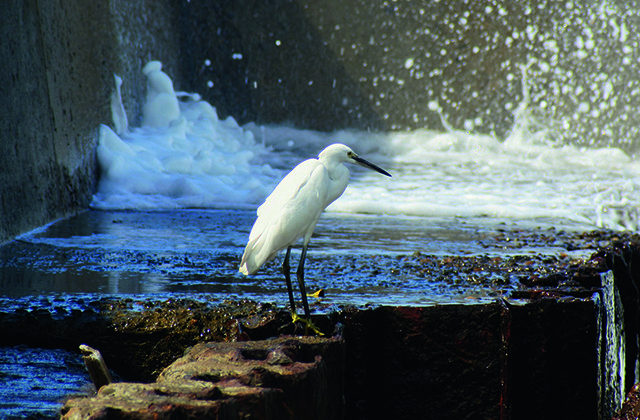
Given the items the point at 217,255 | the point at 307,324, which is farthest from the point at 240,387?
the point at 217,255

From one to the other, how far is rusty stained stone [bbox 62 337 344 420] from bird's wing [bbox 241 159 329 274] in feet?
1.01

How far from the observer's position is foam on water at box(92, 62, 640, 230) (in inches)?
197

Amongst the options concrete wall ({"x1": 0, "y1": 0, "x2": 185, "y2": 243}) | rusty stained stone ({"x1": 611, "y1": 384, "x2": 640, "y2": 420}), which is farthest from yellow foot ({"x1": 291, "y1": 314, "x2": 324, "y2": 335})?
concrete wall ({"x1": 0, "y1": 0, "x2": 185, "y2": 243})

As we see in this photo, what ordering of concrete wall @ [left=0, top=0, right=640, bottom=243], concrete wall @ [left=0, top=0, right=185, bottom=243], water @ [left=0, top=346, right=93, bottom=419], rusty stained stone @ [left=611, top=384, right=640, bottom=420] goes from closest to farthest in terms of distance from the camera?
water @ [left=0, top=346, right=93, bottom=419]
rusty stained stone @ [left=611, top=384, right=640, bottom=420]
concrete wall @ [left=0, top=0, right=185, bottom=243]
concrete wall @ [left=0, top=0, right=640, bottom=243]

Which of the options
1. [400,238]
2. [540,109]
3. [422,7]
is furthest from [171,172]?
[540,109]

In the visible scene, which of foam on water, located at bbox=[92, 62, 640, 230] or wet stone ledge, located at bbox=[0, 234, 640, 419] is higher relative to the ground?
foam on water, located at bbox=[92, 62, 640, 230]

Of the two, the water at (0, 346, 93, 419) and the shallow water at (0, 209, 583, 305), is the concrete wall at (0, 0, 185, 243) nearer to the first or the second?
the shallow water at (0, 209, 583, 305)

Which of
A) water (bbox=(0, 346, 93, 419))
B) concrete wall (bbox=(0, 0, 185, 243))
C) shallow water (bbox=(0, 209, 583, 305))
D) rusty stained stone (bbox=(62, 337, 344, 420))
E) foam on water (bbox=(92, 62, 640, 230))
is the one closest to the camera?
rusty stained stone (bbox=(62, 337, 344, 420))

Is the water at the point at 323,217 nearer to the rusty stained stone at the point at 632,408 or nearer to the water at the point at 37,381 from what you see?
the water at the point at 37,381

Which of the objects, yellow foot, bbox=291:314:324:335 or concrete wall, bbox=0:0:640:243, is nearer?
yellow foot, bbox=291:314:324:335

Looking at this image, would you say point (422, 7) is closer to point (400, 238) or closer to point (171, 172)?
point (171, 172)

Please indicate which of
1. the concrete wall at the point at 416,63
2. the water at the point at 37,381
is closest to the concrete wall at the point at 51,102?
the water at the point at 37,381

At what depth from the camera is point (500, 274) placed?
2494 millimetres

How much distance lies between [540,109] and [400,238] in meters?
6.53
